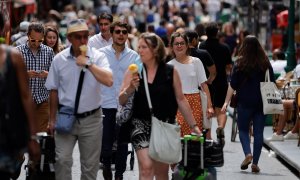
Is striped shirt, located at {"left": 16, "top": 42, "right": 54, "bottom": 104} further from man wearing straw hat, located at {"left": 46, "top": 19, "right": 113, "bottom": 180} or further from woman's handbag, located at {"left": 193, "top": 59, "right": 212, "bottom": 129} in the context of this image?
man wearing straw hat, located at {"left": 46, "top": 19, "right": 113, "bottom": 180}

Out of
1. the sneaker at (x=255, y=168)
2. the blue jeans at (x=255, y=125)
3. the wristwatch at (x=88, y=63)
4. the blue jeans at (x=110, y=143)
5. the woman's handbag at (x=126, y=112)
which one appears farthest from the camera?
the sneaker at (x=255, y=168)

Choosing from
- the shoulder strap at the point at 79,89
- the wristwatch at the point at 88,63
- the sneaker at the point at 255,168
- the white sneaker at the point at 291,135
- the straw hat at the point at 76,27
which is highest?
the straw hat at the point at 76,27

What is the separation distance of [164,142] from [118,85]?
9.54 feet

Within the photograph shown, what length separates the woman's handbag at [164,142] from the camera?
35.3ft

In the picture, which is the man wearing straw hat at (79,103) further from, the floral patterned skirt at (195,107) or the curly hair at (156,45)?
the floral patterned skirt at (195,107)

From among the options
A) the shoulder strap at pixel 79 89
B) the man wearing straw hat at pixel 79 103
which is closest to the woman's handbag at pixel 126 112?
the man wearing straw hat at pixel 79 103

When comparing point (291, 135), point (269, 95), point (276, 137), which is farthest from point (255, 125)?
point (291, 135)

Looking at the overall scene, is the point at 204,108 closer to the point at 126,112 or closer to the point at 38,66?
the point at 38,66

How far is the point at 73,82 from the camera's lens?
10883 millimetres

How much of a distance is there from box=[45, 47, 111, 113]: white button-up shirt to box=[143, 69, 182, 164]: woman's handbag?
621mm

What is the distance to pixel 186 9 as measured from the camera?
2267 inches

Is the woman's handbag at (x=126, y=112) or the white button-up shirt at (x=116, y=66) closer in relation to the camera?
the woman's handbag at (x=126, y=112)

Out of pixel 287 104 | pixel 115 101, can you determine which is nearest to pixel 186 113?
pixel 115 101

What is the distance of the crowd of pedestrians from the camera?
35.7ft
